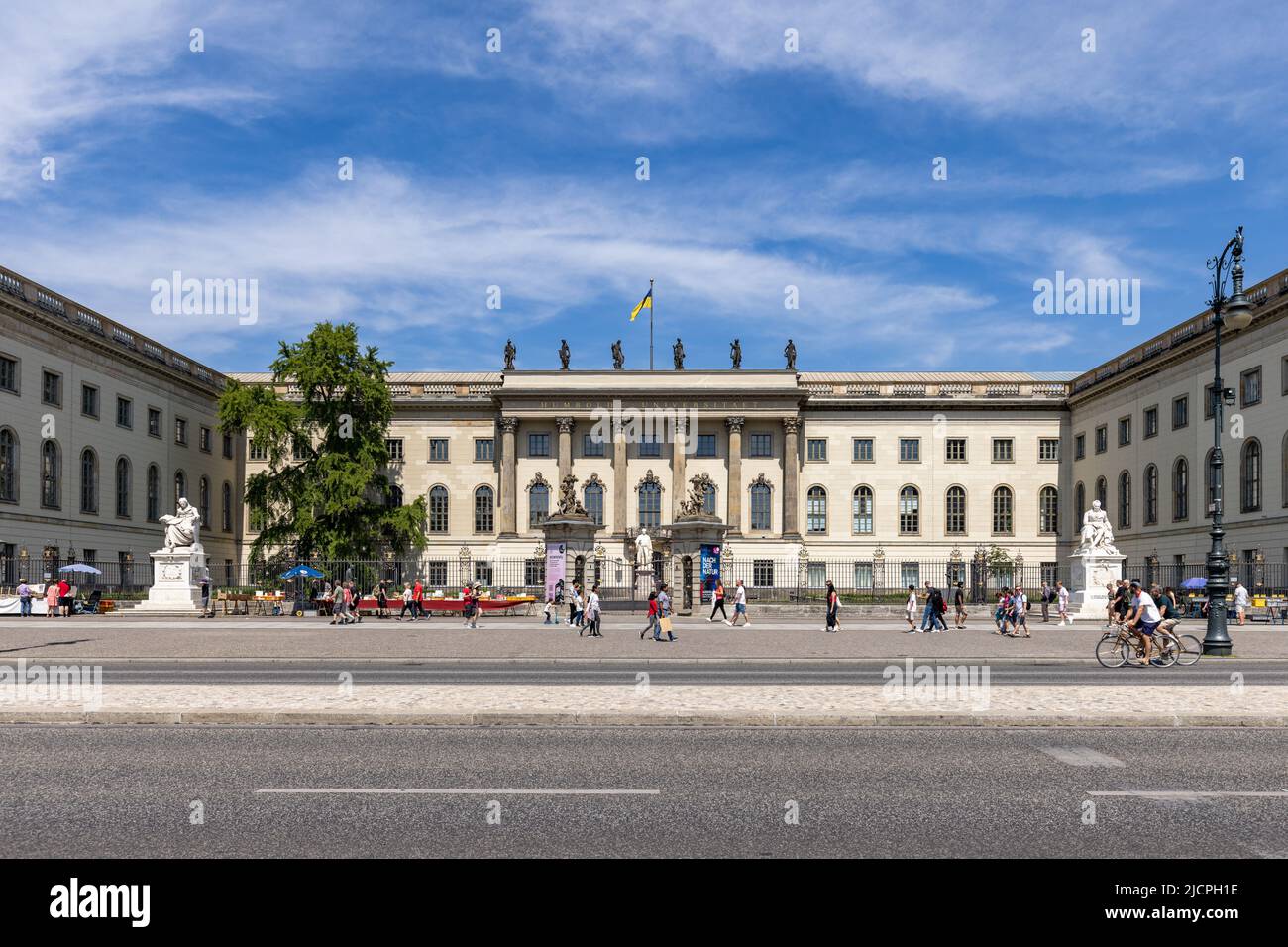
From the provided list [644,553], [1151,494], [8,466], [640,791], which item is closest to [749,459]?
[1151,494]

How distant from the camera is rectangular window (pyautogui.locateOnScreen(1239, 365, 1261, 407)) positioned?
55.2 meters

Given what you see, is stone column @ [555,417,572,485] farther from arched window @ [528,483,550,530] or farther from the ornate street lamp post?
the ornate street lamp post

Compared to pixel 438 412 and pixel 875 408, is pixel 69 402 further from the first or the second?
pixel 875 408

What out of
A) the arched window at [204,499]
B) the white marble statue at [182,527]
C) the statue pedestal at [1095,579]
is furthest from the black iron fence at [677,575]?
the white marble statue at [182,527]

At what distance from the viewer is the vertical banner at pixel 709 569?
5472 centimetres

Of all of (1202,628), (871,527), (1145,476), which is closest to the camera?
(1202,628)

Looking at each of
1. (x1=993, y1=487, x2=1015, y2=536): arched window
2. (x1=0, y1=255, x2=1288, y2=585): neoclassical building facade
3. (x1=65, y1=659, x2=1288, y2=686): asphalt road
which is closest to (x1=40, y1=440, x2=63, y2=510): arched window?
(x1=0, y1=255, x2=1288, y2=585): neoclassical building facade

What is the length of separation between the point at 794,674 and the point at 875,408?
6314 cm

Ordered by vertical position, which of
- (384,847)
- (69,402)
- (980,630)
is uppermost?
(69,402)

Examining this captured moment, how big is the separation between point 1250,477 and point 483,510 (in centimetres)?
4956

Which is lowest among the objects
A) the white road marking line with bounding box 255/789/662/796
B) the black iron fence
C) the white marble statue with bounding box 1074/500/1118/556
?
the black iron fence

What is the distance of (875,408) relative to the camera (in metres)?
81.0

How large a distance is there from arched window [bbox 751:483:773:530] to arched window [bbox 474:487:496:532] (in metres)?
19.1

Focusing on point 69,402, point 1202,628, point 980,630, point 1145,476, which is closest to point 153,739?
point 980,630
